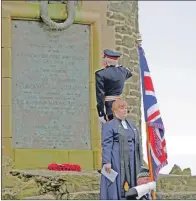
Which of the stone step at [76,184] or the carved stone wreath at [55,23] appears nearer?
the stone step at [76,184]

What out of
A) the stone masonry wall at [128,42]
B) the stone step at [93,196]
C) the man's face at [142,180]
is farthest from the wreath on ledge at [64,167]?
the man's face at [142,180]

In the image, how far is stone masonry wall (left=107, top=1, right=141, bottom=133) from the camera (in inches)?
481

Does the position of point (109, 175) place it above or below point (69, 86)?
below

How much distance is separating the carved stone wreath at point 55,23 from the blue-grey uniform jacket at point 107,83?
2.82 meters

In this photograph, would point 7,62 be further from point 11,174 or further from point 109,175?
point 109,175

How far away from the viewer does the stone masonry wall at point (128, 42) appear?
12.2 m

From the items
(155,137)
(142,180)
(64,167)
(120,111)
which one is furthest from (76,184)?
(142,180)

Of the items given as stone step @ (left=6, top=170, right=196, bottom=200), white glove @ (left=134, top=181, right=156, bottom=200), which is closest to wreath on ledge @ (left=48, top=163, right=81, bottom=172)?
stone step @ (left=6, top=170, right=196, bottom=200)

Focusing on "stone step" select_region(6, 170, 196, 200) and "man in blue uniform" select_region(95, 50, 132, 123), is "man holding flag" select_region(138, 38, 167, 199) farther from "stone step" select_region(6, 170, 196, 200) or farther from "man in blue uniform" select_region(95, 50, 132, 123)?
"stone step" select_region(6, 170, 196, 200)

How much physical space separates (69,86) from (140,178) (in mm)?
4636

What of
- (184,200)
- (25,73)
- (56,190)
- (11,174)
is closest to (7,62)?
(25,73)

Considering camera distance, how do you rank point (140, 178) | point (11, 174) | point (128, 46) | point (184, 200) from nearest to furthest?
point (140, 178) → point (184, 200) → point (11, 174) → point (128, 46)

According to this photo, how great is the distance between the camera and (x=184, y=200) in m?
9.09

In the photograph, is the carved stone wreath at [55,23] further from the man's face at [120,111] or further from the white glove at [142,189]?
the white glove at [142,189]
